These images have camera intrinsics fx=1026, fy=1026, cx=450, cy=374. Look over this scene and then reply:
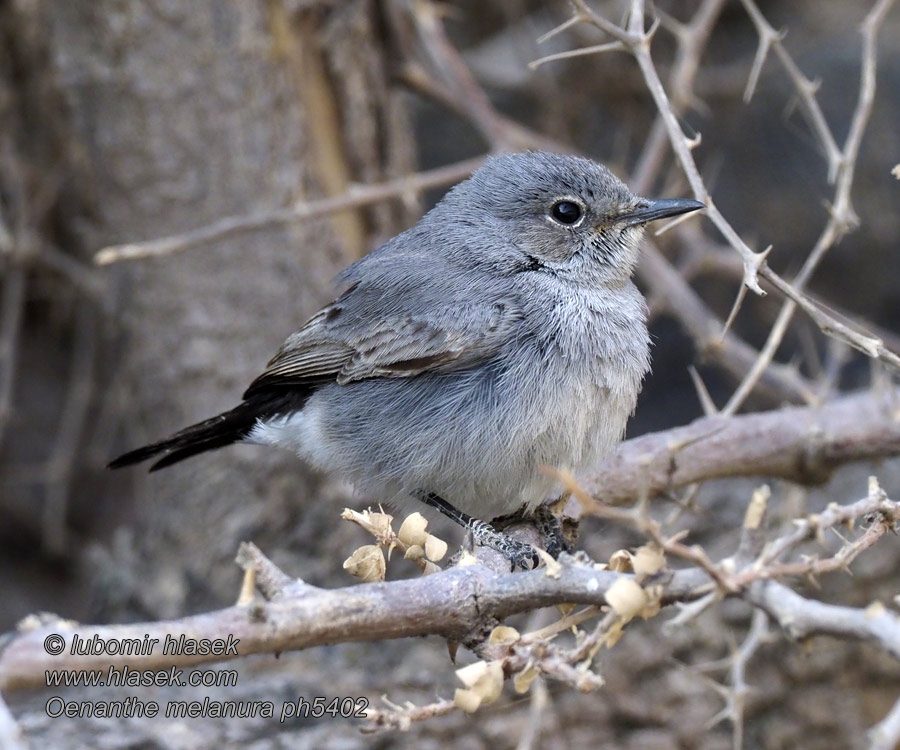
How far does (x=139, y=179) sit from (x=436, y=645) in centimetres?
265

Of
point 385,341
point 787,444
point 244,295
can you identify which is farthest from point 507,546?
point 244,295

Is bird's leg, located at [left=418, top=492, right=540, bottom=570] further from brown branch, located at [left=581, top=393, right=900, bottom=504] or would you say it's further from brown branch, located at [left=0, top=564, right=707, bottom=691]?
brown branch, located at [left=0, top=564, right=707, bottom=691]

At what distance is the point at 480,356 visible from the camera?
3.61m

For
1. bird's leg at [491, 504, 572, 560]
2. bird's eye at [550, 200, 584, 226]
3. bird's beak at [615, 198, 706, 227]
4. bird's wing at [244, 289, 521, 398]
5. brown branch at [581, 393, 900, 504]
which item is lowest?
bird's leg at [491, 504, 572, 560]

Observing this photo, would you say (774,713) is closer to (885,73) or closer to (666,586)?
(666,586)

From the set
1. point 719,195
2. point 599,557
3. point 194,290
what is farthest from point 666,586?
point 719,195

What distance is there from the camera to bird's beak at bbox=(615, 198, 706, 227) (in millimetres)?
3746

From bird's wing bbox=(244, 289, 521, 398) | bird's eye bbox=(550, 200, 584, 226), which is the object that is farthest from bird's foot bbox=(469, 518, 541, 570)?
bird's eye bbox=(550, 200, 584, 226)

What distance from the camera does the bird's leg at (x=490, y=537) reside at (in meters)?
3.38

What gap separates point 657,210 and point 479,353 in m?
0.91

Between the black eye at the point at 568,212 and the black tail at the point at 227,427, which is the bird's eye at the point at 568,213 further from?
the black tail at the point at 227,427

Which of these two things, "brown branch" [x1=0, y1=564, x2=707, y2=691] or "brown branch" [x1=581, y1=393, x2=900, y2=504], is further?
"brown branch" [x1=581, y1=393, x2=900, y2=504]

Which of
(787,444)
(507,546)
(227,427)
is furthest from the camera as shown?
(227,427)

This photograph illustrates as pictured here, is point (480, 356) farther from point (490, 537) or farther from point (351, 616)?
point (351, 616)
